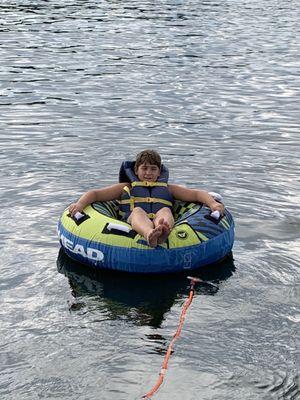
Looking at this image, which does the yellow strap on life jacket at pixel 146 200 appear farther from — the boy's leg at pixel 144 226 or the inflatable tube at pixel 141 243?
the inflatable tube at pixel 141 243

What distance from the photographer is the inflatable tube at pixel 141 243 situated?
8.92 metres

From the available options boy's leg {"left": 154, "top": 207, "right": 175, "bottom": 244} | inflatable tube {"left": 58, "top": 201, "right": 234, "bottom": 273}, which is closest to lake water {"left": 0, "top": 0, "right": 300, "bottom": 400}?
inflatable tube {"left": 58, "top": 201, "right": 234, "bottom": 273}

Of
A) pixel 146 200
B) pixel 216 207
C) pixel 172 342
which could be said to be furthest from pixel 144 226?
pixel 172 342

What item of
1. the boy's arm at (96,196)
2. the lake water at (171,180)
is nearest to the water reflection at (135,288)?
the lake water at (171,180)

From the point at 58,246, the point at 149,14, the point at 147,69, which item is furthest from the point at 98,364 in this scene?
the point at 149,14

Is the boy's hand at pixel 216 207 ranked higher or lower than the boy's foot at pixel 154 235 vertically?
lower

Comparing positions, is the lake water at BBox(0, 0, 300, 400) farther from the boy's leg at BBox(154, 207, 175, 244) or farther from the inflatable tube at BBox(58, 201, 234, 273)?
the boy's leg at BBox(154, 207, 175, 244)

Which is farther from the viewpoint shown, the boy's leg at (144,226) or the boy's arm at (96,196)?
the boy's arm at (96,196)

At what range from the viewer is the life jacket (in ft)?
32.8

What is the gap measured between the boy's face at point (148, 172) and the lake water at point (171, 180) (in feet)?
4.67

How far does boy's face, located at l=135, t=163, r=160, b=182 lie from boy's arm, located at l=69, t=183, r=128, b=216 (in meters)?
0.27

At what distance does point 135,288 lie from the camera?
880cm

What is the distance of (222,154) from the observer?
48.2ft

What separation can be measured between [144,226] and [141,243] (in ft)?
0.74
